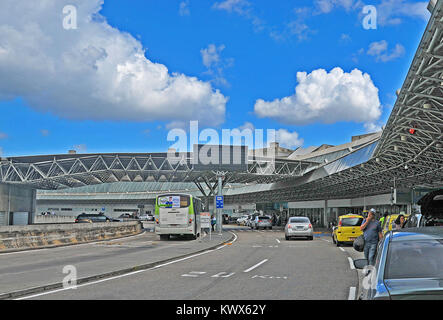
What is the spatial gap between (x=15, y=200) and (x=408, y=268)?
173 ft

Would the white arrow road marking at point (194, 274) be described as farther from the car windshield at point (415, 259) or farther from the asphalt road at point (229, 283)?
the car windshield at point (415, 259)

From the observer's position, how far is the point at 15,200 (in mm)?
52750

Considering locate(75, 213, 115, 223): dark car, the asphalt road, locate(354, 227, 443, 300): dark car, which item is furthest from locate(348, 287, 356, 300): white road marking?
locate(75, 213, 115, 223): dark car

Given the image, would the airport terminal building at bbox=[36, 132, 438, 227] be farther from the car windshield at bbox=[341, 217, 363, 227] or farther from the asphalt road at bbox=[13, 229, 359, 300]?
the asphalt road at bbox=[13, 229, 359, 300]

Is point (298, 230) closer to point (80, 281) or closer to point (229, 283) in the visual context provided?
point (229, 283)

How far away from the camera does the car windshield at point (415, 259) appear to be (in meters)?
5.55

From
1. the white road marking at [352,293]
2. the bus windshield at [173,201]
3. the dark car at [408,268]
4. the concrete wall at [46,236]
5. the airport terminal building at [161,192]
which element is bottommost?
the white road marking at [352,293]

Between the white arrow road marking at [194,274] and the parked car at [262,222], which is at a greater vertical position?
the parked car at [262,222]

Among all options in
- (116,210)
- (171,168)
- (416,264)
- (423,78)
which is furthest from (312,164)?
(116,210)

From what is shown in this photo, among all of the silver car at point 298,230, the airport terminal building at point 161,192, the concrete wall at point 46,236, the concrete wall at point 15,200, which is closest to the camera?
the concrete wall at point 46,236

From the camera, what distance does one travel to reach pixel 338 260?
18250 mm

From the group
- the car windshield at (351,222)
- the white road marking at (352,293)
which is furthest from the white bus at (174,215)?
the white road marking at (352,293)

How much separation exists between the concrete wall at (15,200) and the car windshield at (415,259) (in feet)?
160
